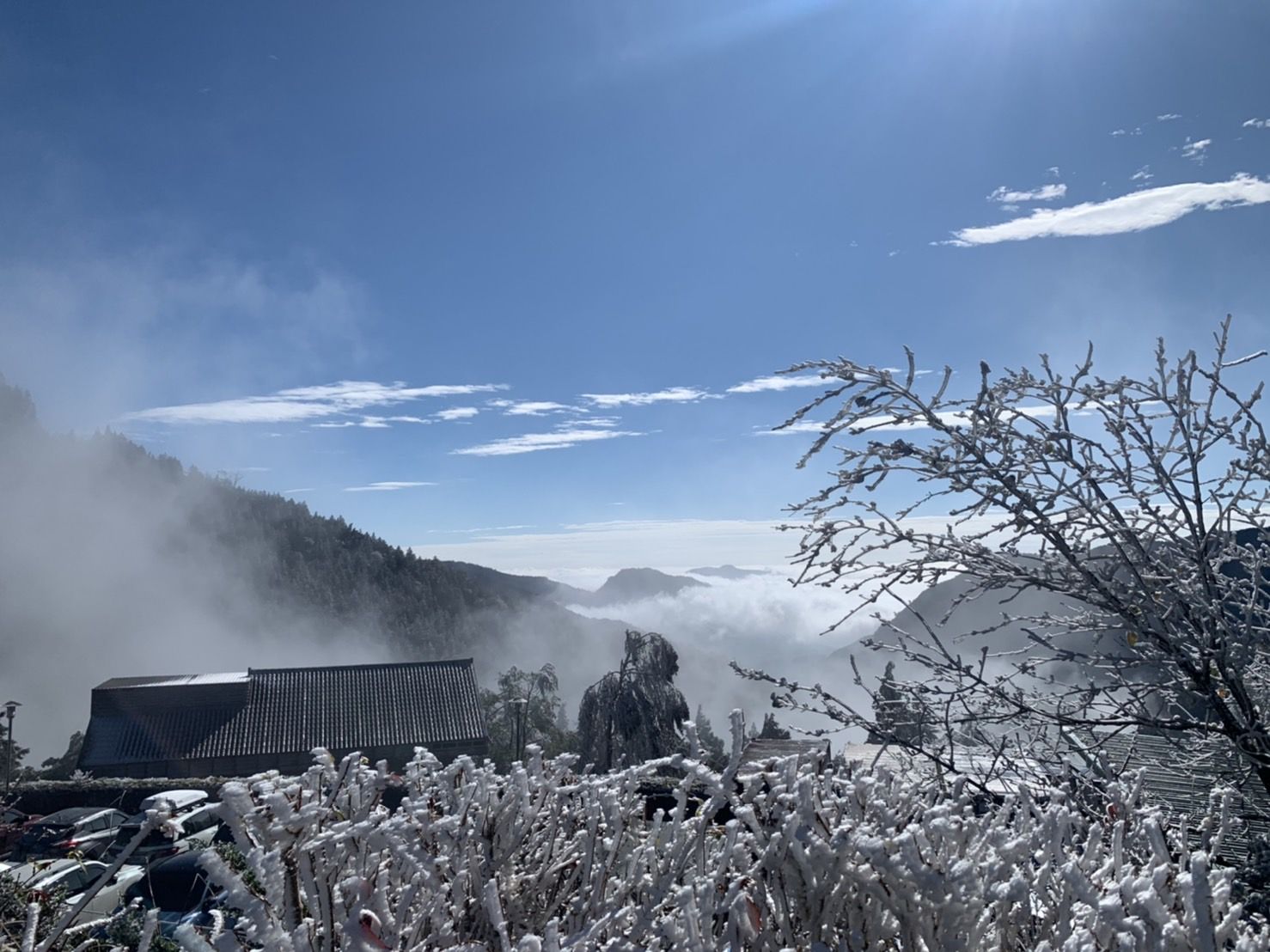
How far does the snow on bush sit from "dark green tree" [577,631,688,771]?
63.8 ft

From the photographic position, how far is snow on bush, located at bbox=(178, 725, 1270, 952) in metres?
1.64

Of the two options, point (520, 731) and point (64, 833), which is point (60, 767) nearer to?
point (520, 731)

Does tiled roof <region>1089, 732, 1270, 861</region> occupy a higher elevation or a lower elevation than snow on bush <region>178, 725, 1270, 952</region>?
lower

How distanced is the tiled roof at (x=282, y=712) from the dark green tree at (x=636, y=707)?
7.38 m

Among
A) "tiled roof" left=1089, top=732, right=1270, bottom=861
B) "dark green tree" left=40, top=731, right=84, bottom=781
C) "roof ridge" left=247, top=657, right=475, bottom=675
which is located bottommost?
"dark green tree" left=40, top=731, right=84, bottom=781

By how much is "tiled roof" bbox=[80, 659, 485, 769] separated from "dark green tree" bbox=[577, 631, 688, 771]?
738cm

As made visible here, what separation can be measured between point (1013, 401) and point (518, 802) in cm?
227

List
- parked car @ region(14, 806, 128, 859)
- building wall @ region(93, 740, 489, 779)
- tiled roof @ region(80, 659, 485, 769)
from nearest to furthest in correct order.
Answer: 1. parked car @ region(14, 806, 128, 859)
2. building wall @ region(93, 740, 489, 779)
3. tiled roof @ region(80, 659, 485, 769)

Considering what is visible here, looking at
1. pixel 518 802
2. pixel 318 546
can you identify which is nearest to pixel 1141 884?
pixel 518 802

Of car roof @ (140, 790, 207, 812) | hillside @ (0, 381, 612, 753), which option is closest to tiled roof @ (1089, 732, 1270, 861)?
car roof @ (140, 790, 207, 812)

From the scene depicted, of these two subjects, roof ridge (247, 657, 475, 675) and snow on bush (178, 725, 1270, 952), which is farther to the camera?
roof ridge (247, 657, 475, 675)

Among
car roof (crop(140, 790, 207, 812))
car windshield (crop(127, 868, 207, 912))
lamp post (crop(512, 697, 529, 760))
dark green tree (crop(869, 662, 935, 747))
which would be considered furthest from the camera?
lamp post (crop(512, 697, 529, 760))

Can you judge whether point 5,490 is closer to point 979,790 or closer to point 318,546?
point 318,546

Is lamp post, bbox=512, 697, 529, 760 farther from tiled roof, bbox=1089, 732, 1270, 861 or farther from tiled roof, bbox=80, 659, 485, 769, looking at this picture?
tiled roof, bbox=1089, 732, 1270, 861
